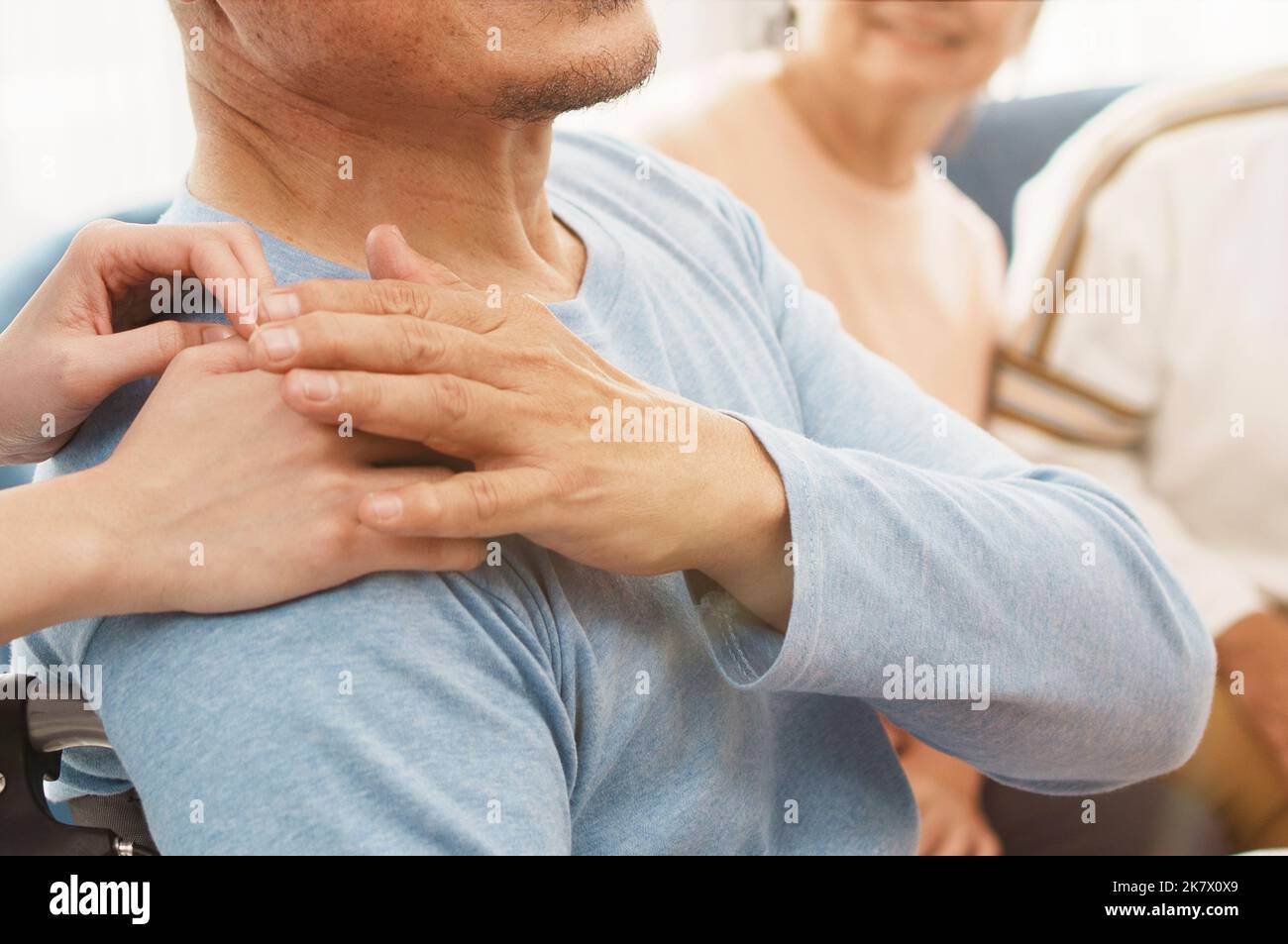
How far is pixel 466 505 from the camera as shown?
0.56 metres

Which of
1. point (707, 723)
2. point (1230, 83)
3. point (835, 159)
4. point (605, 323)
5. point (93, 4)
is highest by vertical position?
point (93, 4)

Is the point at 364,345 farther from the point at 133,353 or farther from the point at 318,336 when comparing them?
the point at 133,353

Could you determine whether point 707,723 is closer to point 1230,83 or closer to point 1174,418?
point 1174,418

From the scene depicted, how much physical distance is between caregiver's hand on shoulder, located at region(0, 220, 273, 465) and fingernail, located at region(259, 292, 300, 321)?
32 millimetres

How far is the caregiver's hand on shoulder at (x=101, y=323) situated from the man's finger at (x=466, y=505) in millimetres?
126

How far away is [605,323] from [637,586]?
0.18 meters

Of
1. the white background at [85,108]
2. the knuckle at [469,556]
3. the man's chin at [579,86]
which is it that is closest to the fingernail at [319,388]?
the knuckle at [469,556]

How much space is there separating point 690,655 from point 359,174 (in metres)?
0.34

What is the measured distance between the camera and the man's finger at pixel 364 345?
554 mm

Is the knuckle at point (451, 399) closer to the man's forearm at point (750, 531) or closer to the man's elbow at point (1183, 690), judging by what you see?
the man's forearm at point (750, 531)

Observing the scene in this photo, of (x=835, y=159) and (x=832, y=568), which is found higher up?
(x=835, y=159)

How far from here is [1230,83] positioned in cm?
178

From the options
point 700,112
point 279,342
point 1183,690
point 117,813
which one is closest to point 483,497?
point 279,342

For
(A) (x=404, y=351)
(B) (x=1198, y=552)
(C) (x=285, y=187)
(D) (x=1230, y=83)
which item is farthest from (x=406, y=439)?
(D) (x=1230, y=83)
